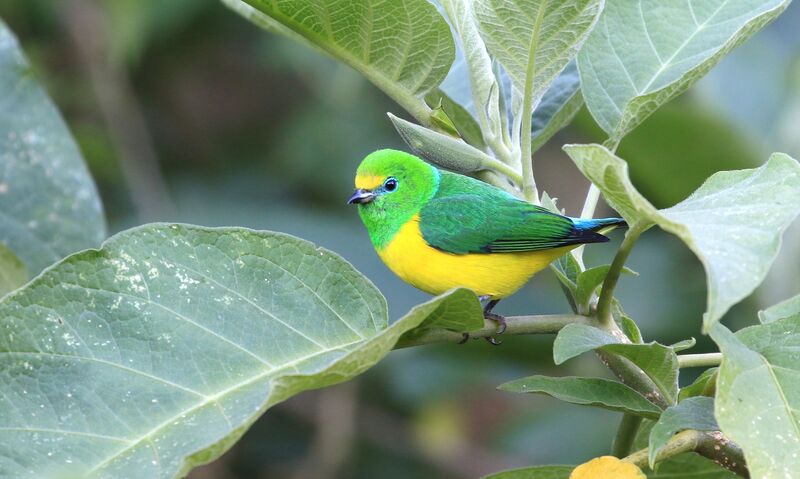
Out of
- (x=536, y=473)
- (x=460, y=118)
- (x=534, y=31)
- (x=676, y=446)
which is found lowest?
(x=536, y=473)

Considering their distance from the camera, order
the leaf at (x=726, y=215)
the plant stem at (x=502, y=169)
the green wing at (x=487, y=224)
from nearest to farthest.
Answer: the leaf at (x=726, y=215), the plant stem at (x=502, y=169), the green wing at (x=487, y=224)

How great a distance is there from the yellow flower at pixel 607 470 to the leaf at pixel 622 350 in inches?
5.6

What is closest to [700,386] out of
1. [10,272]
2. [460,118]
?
[460,118]

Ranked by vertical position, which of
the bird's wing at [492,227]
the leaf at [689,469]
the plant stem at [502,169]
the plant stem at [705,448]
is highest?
the plant stem at [502,169]

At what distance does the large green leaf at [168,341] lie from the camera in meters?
1.32

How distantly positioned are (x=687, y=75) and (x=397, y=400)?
2.78m

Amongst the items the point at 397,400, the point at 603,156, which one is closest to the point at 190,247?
the point at 603,156

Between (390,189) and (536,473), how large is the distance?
969 mm

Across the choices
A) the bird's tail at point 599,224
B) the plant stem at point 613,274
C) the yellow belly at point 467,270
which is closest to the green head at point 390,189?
the yellow belly at point 467,270

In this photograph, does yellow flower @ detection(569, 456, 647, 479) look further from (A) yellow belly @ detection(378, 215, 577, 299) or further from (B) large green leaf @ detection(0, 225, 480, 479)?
(A) yellow belly @ detection(378, 215, 577, 299)

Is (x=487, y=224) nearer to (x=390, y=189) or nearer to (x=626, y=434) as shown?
(x=390, y=189)

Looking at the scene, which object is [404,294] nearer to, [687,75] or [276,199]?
[276,199]

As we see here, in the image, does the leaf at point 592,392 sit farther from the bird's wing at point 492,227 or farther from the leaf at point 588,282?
the bird's wing at point 492,227

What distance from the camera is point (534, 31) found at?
1600 millimetres
